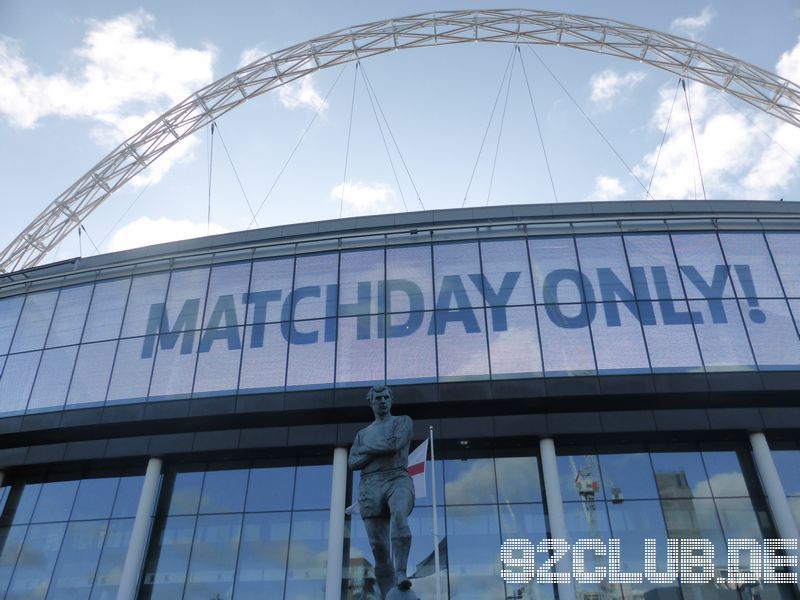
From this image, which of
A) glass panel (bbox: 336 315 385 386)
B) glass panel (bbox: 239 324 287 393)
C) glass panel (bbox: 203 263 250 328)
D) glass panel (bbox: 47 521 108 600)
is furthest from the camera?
glass panel (bbox: 203 263 250 328)

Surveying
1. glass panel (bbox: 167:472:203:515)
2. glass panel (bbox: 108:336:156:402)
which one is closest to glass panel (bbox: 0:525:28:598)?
glass panel (bbox: 167:472:203:515)

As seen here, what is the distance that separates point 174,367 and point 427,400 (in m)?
9.94

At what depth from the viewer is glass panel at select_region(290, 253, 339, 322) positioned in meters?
25.3

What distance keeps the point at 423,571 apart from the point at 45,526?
1459cm

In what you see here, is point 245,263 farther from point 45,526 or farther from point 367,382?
point 45,526

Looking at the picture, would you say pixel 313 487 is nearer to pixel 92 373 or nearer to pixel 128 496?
pixel 128 496

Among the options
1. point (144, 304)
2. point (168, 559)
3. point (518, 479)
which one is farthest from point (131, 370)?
point (518, 479)

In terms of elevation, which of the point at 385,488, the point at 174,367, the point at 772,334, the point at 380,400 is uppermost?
the point at 772,334

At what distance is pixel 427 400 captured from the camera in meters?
22.9

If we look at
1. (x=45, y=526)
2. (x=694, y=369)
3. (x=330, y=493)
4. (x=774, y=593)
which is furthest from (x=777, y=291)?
(x=45, y=526)

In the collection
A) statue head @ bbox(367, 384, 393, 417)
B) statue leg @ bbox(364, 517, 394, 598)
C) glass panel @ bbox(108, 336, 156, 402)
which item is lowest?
statue leg @ bbox(364, 517, 394, 598)

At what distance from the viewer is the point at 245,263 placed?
27.0 metres

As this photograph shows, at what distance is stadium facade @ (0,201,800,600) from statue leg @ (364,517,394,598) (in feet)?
39.1

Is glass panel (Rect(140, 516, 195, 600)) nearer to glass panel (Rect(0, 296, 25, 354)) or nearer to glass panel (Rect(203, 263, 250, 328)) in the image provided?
glass panel (Rect(203, 263, 250, 328))
